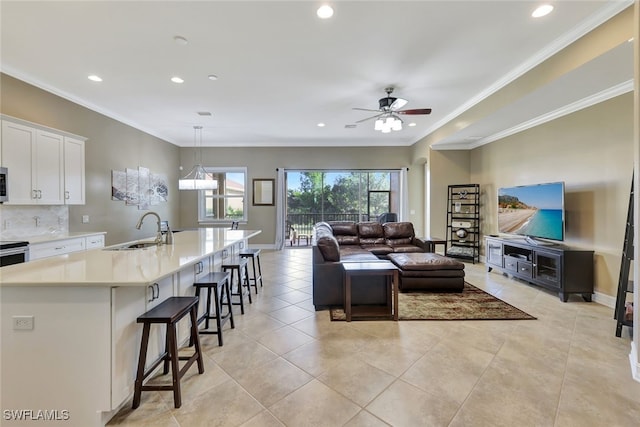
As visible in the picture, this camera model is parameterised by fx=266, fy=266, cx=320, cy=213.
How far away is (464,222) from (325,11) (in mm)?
5411

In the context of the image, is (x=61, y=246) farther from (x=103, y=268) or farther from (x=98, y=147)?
(x=103, y=268)

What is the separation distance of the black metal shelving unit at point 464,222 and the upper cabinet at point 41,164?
23.3 ft

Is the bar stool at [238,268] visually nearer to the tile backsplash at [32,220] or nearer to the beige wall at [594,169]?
the tile backsplash at [32,220]

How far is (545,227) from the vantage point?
4.04 m

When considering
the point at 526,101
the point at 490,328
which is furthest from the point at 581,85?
the point at 490,328

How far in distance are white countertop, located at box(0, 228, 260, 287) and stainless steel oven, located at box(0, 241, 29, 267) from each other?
4.31 feet

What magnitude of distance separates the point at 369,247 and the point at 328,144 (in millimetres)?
3548

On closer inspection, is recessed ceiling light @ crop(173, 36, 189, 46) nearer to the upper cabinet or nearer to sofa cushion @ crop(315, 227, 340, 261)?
the upper cabinet

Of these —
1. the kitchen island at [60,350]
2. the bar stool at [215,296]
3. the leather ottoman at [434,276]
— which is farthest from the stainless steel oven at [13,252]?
the leather ottoman at [434,276]

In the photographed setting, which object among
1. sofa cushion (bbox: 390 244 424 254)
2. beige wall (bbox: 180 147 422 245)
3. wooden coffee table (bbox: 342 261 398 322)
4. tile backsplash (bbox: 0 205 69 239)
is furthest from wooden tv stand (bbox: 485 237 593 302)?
tile backsplash (bbox: 0 205 69 239)

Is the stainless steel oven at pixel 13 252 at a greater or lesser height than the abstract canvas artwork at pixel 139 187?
lesser

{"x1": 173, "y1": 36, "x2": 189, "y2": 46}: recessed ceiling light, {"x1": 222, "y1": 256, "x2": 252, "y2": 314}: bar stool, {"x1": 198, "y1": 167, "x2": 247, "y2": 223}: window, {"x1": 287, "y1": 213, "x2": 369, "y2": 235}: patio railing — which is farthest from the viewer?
{"x1": 287, "y1": 213, "x2": 369, "y2": 235}: patio railing

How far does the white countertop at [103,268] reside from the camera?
153cm

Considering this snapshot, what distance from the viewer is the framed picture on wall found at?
25.5 ft
